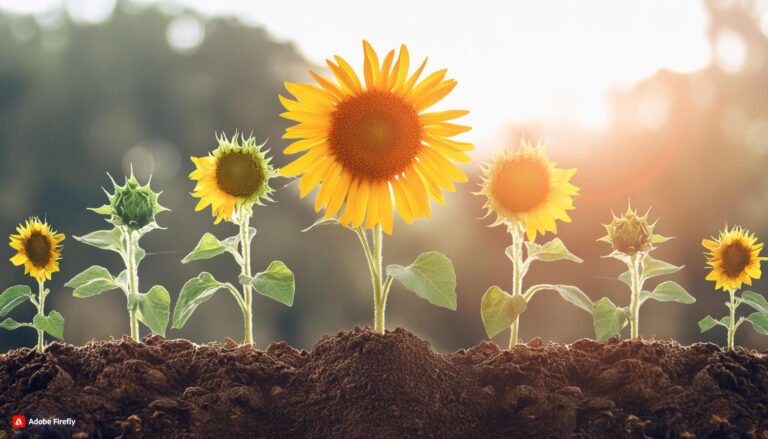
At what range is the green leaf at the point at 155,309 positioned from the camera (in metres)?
3.05

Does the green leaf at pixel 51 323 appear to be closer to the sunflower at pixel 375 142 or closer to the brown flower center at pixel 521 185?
the sunflower at pixel 375 142

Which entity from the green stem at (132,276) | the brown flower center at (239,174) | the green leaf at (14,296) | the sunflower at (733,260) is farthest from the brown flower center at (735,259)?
the green leaf at (14,296)

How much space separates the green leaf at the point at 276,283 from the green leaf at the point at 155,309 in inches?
15.8

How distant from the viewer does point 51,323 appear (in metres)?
3.21

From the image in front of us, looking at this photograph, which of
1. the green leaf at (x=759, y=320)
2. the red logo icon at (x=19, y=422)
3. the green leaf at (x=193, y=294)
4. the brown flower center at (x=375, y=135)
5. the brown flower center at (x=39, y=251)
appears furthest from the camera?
the green leaf at (x=759, y=320)

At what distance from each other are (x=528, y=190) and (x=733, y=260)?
1.12m

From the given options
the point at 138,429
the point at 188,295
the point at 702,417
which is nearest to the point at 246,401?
the point at 138,429

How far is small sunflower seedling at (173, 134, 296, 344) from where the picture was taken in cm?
296

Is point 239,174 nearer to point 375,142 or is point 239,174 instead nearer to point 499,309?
point 375,142

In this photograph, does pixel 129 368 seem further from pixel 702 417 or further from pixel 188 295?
pixel 702 417

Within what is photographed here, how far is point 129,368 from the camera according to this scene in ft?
9.29

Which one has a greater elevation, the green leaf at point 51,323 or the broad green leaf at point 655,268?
the broad green leaf at point 655,268

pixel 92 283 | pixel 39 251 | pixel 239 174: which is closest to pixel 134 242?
pixel 92 283

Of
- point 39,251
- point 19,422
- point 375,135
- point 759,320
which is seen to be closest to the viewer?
point 19,422
